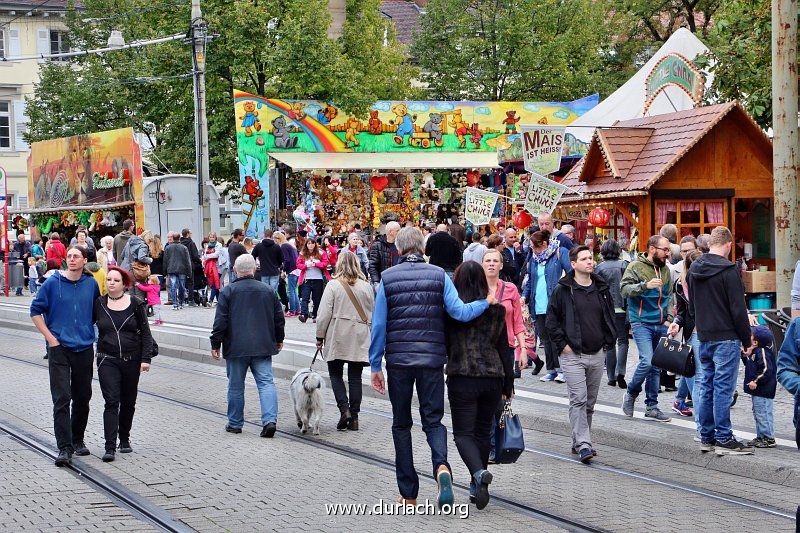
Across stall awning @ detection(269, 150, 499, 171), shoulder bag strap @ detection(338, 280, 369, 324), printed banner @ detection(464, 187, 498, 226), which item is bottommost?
Answer: shoulder bag strap @ detection(338, 280, 369, 324)

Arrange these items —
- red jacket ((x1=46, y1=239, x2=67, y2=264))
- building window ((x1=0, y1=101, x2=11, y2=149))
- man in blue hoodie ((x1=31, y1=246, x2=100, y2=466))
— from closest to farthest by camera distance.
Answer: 1. man in blue hoodie ((x1=31, y1=246, x2=100, y2=466))
2. red jacket ((x1=46, y1=239, x2=67, y2=264))
3. building window ((x1=0, y1=101, x2=11, y2=149))

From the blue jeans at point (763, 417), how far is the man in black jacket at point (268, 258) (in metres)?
14.3

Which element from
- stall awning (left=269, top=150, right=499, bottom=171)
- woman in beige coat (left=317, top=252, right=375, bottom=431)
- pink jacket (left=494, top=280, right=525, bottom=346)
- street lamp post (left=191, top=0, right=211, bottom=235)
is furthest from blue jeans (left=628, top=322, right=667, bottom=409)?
stall awning (left=269, top=150, right=499, bottom=171)

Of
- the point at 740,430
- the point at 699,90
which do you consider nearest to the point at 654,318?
the point at 740,430

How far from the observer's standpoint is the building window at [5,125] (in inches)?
2333

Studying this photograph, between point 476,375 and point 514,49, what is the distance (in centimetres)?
4139

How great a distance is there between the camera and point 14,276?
36312mm

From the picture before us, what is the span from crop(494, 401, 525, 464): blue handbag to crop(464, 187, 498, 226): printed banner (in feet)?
52.4

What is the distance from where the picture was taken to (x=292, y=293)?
25609mm

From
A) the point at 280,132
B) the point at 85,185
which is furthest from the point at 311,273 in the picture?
the point at 85,185

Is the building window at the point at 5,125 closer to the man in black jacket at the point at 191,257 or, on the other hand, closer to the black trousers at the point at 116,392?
the man in black jacket at the point at 191,257

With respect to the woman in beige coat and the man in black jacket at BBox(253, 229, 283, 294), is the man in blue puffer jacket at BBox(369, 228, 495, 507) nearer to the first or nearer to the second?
the woman in beige coat

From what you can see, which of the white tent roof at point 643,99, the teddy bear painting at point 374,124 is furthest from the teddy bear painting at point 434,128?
the white tent roof at point 643,99

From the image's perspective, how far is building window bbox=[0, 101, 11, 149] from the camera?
194 feet
